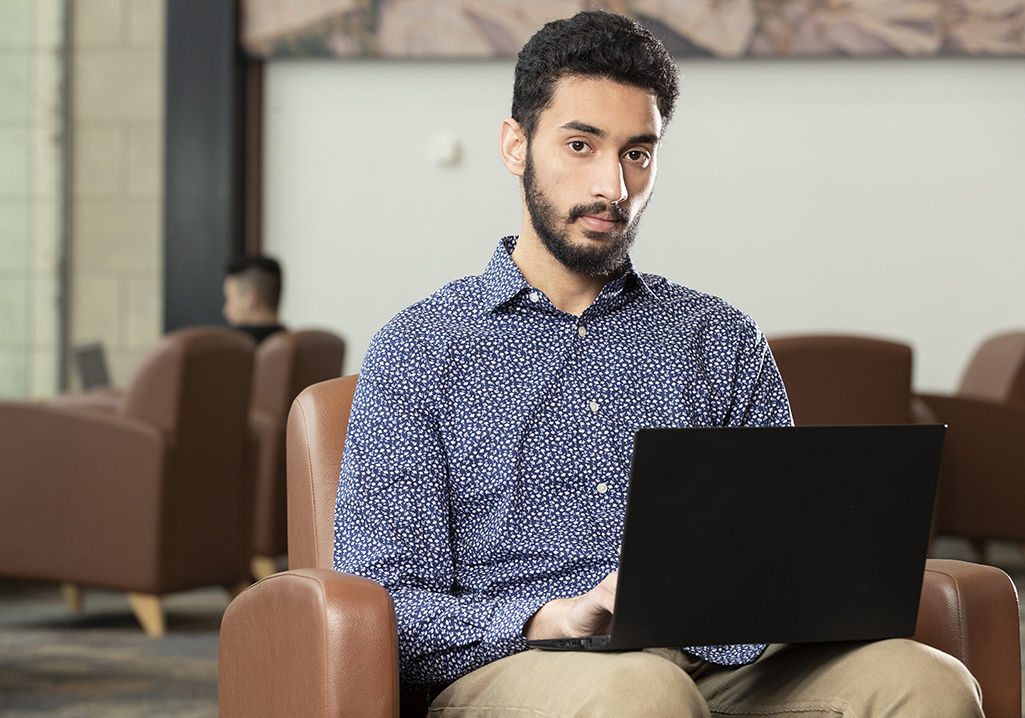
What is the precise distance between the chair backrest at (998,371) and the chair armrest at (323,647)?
3527 millimetres

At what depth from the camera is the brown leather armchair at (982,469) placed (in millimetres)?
4191

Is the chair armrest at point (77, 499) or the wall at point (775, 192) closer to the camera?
the chair armrest at point (77, 499)

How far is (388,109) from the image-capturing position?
5.64 meters

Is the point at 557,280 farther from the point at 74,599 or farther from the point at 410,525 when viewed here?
the point at 74,599

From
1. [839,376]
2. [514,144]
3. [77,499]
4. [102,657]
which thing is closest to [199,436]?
[77,499]

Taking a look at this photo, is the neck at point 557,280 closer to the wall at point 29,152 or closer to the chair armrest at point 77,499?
the chair armrest at point 77,499

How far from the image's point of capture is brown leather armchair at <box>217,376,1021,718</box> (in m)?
1.18

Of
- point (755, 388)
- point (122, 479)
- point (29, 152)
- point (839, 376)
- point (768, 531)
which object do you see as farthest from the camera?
point (29, 152)

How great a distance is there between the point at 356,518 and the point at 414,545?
7 cm

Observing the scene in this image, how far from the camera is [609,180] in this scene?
1434mm

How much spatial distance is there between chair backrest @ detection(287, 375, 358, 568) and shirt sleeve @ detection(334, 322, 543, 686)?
12cm

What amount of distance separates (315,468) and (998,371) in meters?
3.70

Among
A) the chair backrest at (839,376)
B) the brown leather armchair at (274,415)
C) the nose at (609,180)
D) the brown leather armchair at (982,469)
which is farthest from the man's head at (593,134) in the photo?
the brown leather armchair at (982,469)

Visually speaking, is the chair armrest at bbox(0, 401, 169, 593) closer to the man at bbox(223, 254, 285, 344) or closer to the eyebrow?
the man at bbox(223, 254, 285, 344)
